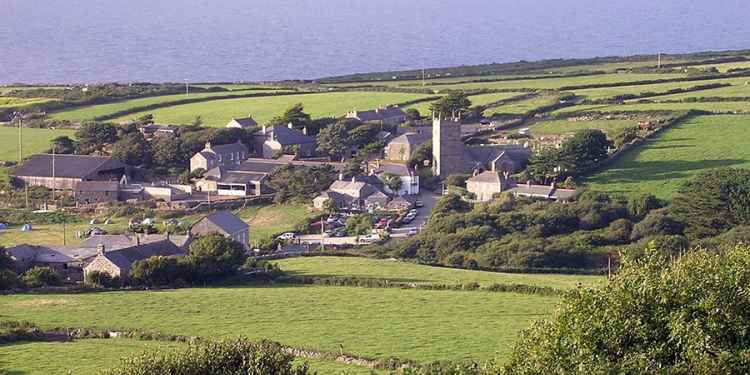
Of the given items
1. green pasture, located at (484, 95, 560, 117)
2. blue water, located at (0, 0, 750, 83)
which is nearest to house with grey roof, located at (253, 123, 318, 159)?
green pasture, located at (484, 95, 560, 117)

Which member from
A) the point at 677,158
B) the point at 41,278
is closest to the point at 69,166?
the point at 41,278

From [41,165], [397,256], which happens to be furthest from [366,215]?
[41,165]

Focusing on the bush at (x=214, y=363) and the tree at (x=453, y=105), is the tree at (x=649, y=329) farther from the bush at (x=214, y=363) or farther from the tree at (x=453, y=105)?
the tree at (x=453, y=105)

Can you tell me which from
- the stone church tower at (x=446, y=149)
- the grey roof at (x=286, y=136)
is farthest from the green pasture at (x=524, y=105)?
the stone church tower at (x=446, y=149)

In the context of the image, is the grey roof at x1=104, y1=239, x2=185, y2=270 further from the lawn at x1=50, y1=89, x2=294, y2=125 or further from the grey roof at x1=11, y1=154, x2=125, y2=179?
the lawn at x1=50, y1=89, x2=294, y2=125

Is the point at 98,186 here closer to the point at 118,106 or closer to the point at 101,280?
the point at 101,280
